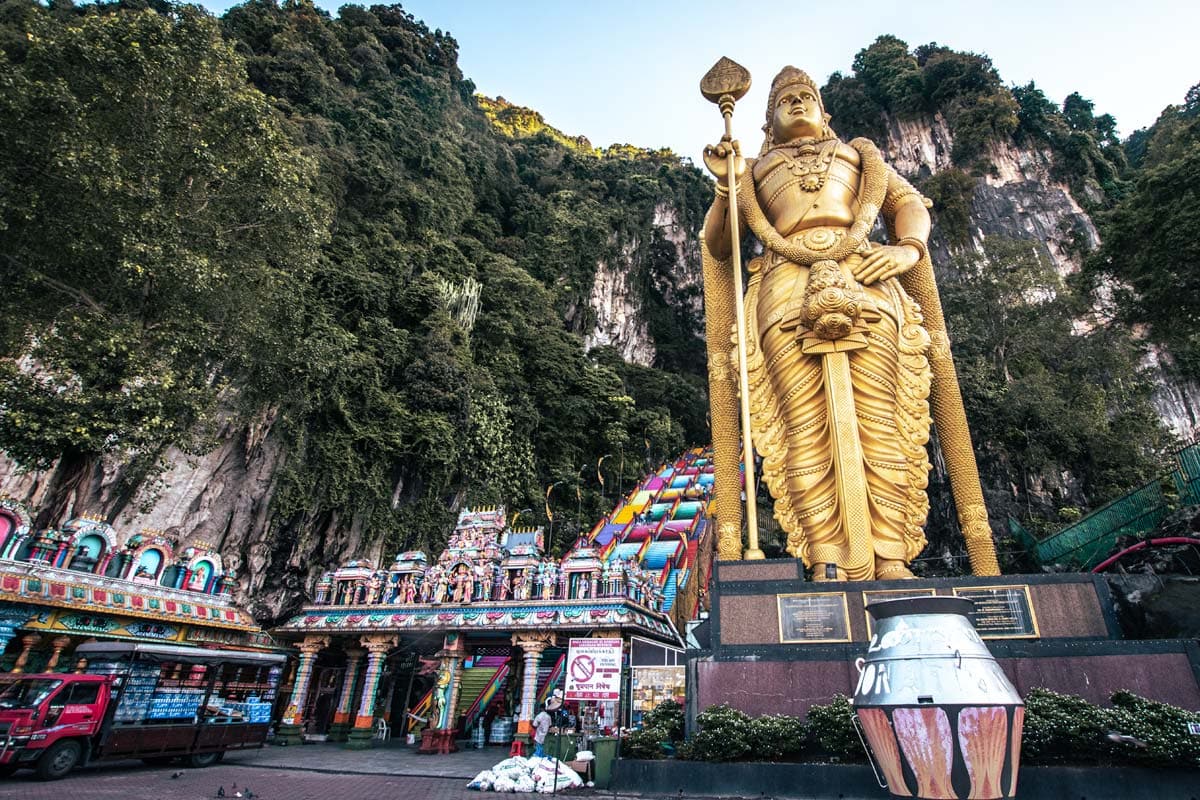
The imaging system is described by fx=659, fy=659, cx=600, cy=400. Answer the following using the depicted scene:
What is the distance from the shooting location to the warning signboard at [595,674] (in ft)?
17.8

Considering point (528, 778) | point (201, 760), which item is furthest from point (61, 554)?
point (528, 778)

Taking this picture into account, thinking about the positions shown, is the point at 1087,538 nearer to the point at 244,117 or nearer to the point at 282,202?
the point at 282,202

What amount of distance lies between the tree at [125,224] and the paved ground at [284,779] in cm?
351

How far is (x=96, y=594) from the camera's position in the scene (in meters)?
8.34

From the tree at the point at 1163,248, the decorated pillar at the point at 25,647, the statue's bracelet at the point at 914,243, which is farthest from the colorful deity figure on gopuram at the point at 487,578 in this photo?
the tree at the point at 1163,248

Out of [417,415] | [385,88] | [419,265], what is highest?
[385,88]

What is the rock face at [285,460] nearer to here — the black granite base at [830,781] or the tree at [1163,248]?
the tree at [1163,248]

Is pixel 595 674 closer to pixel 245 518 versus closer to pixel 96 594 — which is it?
pixel 96 594

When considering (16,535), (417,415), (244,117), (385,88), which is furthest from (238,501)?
(385,88)

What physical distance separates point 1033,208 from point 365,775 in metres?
34.3

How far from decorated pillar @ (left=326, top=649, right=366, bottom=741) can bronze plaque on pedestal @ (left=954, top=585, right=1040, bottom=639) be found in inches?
391

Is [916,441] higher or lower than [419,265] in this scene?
lower

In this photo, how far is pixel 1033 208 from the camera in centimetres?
2984

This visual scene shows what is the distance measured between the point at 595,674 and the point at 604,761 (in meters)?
0.64
